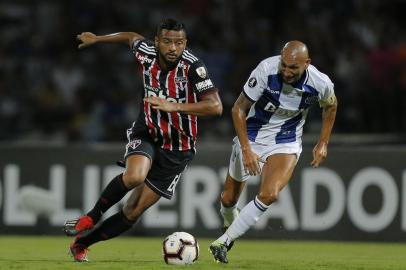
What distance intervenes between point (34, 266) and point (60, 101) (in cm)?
724

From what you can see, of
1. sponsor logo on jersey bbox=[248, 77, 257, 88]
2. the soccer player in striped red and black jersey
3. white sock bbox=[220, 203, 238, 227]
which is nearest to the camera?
the soccer player in striped red and black jersey

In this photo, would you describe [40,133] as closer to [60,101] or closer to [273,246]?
[60,101]

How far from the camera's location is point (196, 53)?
1588 cm

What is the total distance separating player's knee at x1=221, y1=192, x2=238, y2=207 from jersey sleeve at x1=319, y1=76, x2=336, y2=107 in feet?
4.34

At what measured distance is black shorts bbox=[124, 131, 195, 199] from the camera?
28.9 ft

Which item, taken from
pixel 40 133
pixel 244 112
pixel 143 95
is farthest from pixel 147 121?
pixel 40 133

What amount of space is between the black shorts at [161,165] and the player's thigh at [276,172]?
0.75 m

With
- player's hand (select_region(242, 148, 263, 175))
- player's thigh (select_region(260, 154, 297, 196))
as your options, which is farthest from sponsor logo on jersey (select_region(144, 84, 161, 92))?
player's thigh (select_region(260, 154, 297, 196))

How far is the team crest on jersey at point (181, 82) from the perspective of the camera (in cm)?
866

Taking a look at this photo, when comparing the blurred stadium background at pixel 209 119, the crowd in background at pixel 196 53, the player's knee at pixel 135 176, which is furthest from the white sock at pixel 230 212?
the crowd in background at pixel 196 53

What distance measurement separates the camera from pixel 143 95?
8914 millimetres

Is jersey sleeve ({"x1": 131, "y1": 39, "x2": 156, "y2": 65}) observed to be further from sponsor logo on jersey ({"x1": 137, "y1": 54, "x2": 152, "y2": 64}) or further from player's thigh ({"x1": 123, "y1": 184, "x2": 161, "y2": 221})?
player's thigh ({"x1": 123, "y1": 184, "x2": 161, "y2": 221})

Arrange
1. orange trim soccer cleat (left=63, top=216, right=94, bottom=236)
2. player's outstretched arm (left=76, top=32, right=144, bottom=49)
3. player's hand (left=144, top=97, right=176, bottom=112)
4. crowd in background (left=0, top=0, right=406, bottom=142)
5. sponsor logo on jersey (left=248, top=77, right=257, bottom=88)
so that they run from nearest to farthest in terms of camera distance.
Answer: player's hand (left=144, top=97, right=176, bottom=112), orange trim soccer cleat (left=63, top=216, right=94, bottom=236), sponsor logo on jersey (left=248, top=77, right=257, bottom=88), player's outstretched arm (left=76, top=32, right=144, bottom=49), crowd in background (left=0, top=0, right=406, bottom=142)

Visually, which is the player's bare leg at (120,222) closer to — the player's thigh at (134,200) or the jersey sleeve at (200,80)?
the player's thigh at (134,200)
